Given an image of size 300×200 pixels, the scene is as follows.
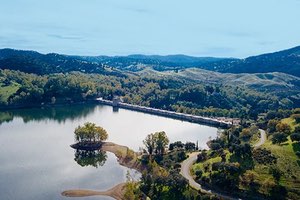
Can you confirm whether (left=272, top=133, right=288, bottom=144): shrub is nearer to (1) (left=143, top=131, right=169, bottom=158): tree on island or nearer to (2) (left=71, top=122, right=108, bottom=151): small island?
(1) (left=143, top=131, right=169, bottom=158): tree on island

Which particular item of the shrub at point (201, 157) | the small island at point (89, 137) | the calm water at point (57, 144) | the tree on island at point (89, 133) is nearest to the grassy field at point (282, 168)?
the shrub at point (201, 157)

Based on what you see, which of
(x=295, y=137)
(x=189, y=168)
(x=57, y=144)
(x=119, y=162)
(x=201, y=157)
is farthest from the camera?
(x=57, y=144)

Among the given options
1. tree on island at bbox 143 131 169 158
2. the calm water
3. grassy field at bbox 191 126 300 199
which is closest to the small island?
the calm water

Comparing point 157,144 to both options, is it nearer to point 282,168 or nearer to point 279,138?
point 279,138

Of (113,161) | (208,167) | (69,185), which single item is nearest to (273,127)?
(208,167)

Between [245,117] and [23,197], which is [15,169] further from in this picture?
[245,117]

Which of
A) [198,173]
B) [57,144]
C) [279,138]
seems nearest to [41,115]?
[57,144]
